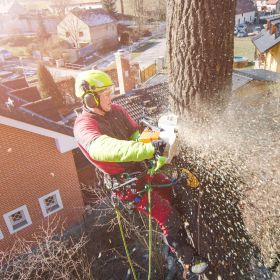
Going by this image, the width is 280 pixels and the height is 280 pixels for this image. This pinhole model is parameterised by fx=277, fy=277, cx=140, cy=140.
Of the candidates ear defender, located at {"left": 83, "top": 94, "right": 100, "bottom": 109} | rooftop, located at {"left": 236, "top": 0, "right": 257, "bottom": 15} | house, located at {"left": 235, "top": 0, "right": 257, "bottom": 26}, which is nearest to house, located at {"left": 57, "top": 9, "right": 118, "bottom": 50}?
house, located at {"left": 235, "top": 0, "right": 257, "bottom": 26}

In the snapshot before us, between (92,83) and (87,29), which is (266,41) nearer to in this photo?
(92,83)

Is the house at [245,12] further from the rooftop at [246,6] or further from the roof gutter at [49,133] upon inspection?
the roof gutter at [49,133]

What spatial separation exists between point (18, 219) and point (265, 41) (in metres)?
20.1

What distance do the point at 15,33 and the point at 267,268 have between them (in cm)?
5801

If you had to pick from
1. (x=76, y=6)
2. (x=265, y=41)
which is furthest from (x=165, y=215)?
(x=76, y=6)

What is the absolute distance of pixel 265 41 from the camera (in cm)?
2055

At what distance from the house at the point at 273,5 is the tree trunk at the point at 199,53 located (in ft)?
224

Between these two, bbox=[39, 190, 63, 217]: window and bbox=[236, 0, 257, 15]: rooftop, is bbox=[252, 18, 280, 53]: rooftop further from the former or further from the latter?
bbox=[236, 0, 257, 15]: rooftop

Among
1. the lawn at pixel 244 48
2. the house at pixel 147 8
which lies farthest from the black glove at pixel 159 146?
the house at pixel 147 8

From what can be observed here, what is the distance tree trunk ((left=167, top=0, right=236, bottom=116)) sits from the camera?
269 centimetres

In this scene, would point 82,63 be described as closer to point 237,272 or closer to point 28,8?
point 237,272

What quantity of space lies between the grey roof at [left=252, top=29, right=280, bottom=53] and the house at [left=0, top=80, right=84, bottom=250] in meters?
15.9

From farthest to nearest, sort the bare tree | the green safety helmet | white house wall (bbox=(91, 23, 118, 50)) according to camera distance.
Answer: white house wall (bbox=(91, 23, 118, 50))
the bare tree
the green safety helmet

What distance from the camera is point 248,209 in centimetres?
427
